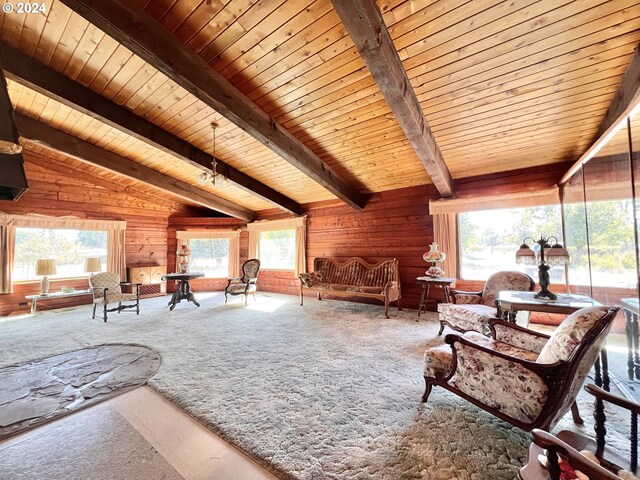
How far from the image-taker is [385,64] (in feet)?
7.03

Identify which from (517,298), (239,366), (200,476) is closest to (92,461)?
(200,476)

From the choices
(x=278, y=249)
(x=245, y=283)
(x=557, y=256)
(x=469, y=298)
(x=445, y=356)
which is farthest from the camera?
(x=278, y=249)

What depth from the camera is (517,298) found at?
8.22 feet

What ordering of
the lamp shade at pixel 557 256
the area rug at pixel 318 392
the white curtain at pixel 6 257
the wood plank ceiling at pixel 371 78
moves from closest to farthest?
1. the area rug at pixel 318 392
2. the wood plank ceiling at pixel 371 78
3. the lamp shade at pixel 557 256
4. the white curtain at pixel 6 257

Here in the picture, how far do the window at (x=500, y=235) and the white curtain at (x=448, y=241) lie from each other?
0.16 metres

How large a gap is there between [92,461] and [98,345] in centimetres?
235

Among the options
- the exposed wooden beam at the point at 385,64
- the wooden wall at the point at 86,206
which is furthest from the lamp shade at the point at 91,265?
the exposed wooden beam at the point at 385,64

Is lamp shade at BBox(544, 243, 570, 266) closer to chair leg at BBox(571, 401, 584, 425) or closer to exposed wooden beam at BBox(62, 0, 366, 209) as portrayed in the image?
chair leg at BBox(571, 401, 584, 425)

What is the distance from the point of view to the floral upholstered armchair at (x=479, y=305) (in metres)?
2.82

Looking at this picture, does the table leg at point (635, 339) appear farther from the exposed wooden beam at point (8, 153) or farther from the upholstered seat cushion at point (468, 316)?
the exposed wooden beam at point (8, 153)

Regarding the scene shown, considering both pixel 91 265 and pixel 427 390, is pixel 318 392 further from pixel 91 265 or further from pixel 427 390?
pixel 91 265

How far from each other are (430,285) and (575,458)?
4.19 metres

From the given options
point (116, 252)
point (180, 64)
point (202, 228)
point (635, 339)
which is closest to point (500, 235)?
point (635, 339)

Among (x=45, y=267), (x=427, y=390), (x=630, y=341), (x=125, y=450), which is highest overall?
(x=45, y=267)
